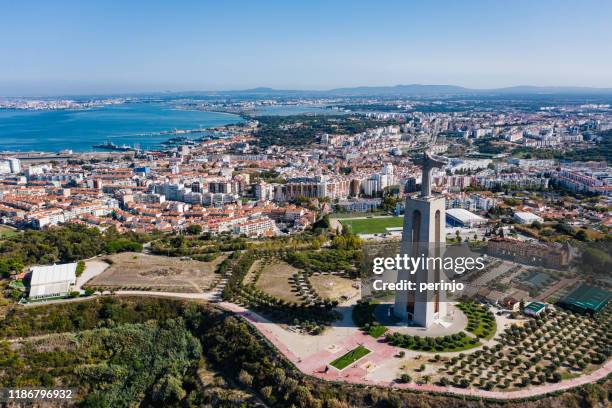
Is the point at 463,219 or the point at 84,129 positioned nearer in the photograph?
the point at 463,219

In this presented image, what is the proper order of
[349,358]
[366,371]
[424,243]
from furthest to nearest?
[424,243]
[349,358]
[366,371]

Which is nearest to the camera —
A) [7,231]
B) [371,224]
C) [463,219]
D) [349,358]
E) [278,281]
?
[349,358]

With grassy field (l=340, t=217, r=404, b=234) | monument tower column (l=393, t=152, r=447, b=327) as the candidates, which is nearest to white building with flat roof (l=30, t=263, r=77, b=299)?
monument tower column (l=393, t=152, r=447, b=327)

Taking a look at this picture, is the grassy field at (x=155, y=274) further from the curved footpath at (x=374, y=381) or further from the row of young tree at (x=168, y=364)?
the curved footpath at (x=374, y=381)

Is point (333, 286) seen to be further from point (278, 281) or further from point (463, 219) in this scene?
point (463, 219)

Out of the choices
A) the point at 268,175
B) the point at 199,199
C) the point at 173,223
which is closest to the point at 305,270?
the point at 173,223

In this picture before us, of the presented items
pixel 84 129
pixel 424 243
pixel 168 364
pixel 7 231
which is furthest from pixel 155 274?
pixel 84 129
